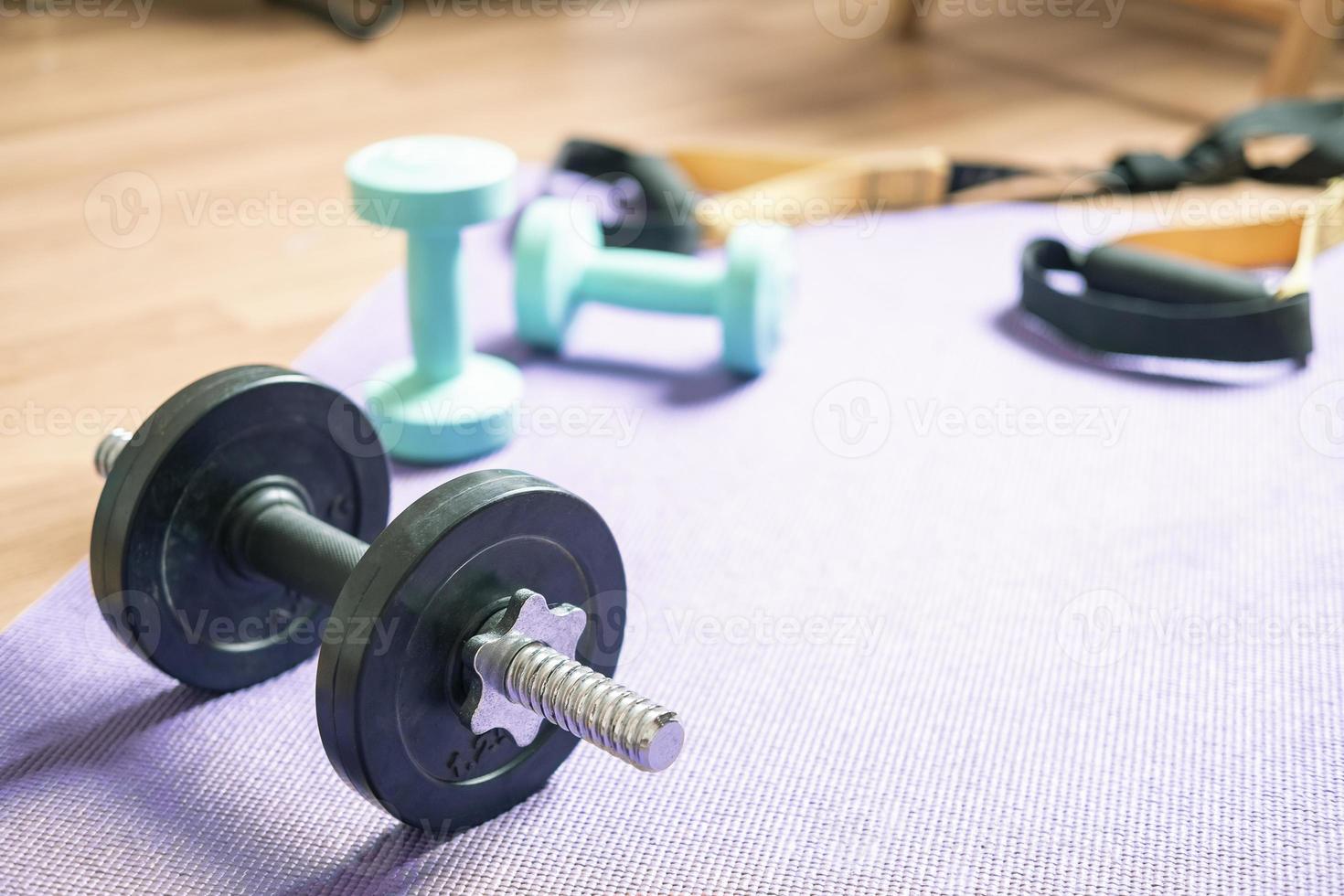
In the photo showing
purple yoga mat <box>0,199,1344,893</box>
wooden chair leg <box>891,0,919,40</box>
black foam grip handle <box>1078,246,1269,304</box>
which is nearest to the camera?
purple yoga mat <box>0,199,1344,893</box>

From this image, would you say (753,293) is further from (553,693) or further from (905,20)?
(905,20)

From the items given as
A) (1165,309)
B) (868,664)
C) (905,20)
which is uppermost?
(905,20)

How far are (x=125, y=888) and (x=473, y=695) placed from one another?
235 mm

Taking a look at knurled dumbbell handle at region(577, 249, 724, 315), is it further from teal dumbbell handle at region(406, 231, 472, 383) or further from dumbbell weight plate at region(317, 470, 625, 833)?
dumbbell weight plate at region(317, 470, 625, 833)

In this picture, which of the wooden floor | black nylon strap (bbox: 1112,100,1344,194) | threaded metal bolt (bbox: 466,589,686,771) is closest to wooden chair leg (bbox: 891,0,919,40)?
the wooden floor

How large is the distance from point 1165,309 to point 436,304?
0.78 metres

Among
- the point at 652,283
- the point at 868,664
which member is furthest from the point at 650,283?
the point at 868,664

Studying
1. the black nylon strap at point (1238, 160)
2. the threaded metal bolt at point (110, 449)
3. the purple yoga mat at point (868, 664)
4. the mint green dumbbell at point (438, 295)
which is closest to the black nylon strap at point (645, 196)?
the purple yoga mat at point (868, 664)

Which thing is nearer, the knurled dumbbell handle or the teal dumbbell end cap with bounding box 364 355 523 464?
the teal dumbbell end cap with bounding box 364 355 523 464

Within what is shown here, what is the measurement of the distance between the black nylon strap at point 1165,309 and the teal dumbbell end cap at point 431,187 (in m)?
0.63

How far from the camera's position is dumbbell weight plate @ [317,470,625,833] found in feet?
2.16

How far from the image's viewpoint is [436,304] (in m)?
1.13

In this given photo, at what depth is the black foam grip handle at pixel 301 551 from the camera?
777 millimetres

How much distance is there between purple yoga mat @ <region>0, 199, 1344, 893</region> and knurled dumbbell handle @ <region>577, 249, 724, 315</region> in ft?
0.23
